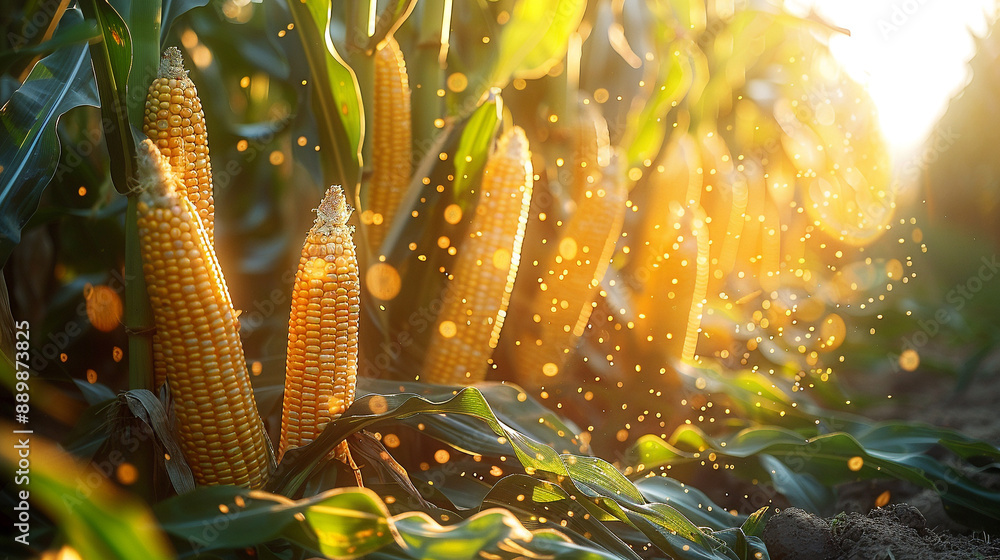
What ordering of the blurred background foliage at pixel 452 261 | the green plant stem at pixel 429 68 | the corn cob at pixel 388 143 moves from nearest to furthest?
the blurred background foliage at pixel 452 261 < the corn cob at pixel 388 143 < the green plant stem at pixel 429 68

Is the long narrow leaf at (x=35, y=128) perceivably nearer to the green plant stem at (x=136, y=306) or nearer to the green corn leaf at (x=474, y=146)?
the green plant stem at (x=136, y=306)

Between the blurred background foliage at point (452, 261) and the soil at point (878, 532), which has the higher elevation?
the blurred background foliage at point (452, 261)

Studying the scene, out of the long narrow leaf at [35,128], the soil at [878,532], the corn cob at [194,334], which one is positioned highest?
the long narrow leaf at [35,128]

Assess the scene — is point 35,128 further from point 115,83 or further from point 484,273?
point 484,273

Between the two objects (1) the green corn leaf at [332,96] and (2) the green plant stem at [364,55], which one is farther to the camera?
(2) the green plant stem at [364,55]

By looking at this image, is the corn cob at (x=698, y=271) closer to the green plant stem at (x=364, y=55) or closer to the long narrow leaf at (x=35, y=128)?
the green plant stem at (x=364, y=55)

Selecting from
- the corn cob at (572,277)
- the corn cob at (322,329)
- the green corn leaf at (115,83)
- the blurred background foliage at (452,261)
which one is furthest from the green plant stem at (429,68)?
the green corn leaf at (115,83)

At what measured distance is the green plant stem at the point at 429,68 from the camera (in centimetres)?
148

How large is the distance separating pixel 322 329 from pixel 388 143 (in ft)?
2.00

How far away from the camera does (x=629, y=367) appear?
72.0 inches

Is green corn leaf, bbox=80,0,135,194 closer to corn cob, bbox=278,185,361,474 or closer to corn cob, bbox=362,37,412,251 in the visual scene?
corn cob, bbox=278,185,361,474

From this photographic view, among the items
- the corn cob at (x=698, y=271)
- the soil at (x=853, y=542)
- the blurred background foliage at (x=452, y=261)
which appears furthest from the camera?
the corn cob at (x=698, y=271)

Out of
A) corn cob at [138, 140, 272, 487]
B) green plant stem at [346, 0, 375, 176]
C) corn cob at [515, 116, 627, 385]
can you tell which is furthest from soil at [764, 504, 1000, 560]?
green plant stem at [346, 0, 375, 176]

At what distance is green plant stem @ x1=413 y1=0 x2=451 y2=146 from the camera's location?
1476 mm
